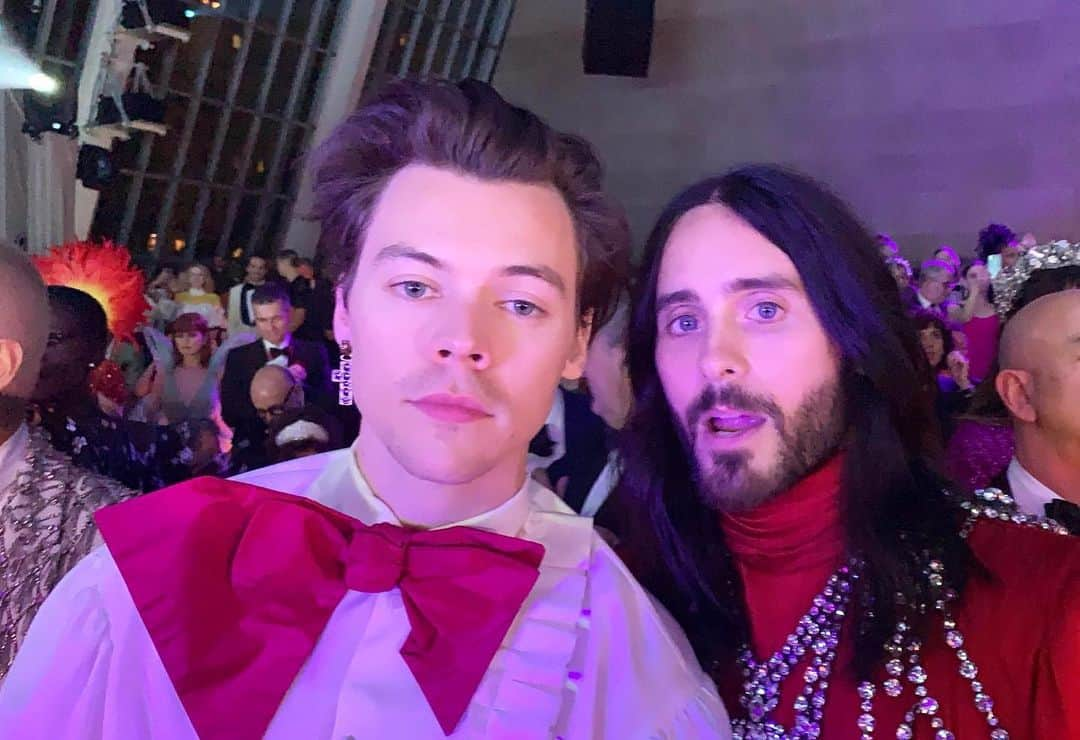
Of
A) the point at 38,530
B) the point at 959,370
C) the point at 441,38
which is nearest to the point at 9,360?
the point at 38,530

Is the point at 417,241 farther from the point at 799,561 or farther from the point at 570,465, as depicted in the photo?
the point at 570,465

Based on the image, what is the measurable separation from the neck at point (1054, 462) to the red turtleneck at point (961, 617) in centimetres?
54

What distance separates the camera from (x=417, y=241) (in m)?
1.08

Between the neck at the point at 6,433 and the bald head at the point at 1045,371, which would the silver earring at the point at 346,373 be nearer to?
the neck at the point at 6,433

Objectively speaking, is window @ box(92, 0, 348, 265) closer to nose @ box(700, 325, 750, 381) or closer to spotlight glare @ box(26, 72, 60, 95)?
spotlight glare @ box(26, 72, 60, 95)

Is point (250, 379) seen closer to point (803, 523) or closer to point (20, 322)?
point (20, 322)

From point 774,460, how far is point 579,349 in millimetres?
335

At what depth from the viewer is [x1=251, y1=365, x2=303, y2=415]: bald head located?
2814 millimetres

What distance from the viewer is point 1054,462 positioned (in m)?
1.75

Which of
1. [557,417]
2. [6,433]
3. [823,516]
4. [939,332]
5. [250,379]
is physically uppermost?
[939,332]

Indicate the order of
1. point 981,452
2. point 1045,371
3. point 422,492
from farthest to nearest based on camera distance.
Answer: point 981,452 → point 1045,371 → point 422,492

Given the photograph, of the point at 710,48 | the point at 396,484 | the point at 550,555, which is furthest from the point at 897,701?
the point at 710,48

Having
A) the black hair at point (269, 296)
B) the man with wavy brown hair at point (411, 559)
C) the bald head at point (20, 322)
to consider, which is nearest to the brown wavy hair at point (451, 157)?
the man with wavy brown hair at point (411, 559)

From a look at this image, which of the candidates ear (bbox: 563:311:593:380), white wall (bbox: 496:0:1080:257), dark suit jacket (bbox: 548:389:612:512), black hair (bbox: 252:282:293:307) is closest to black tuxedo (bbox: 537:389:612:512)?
dark suit jacket (bbox: 548:389:612:512)
